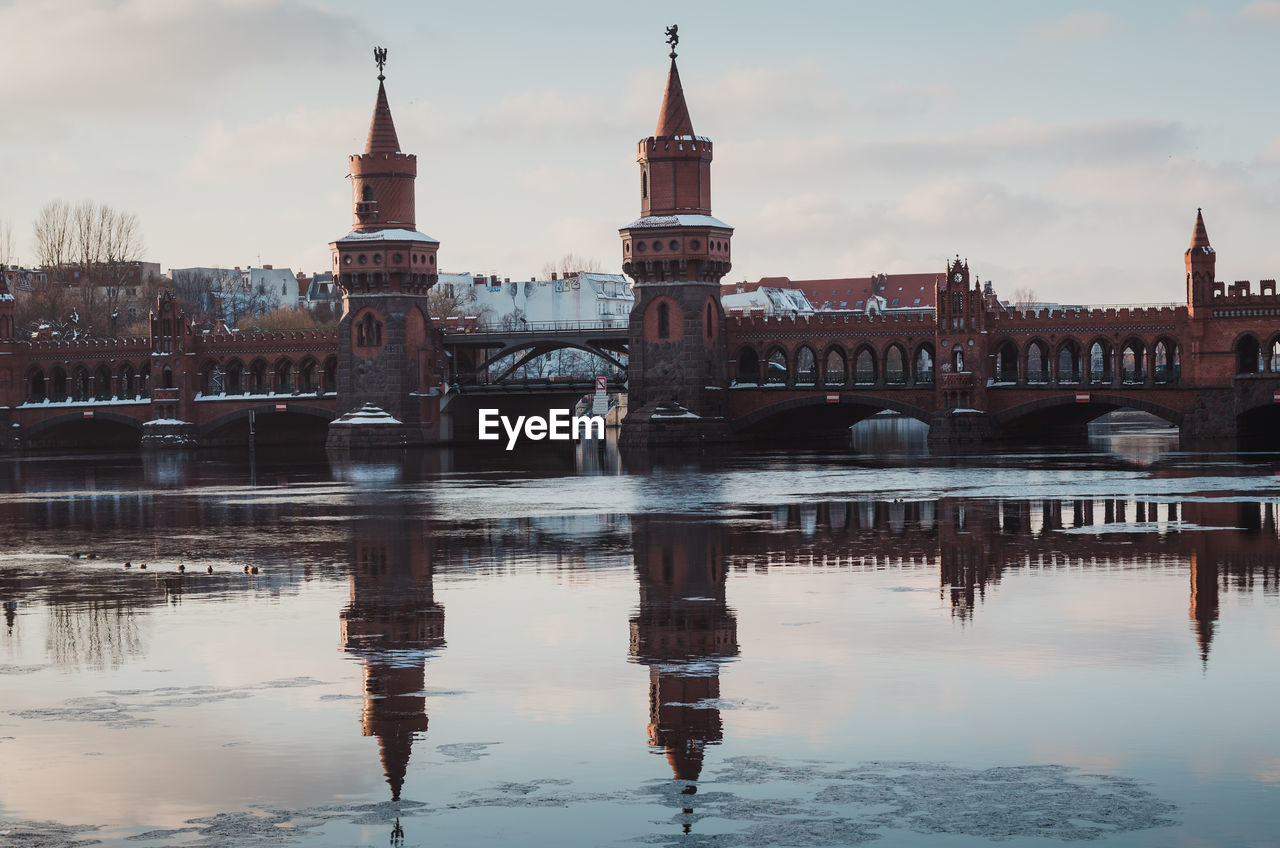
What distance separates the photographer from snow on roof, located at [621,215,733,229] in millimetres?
82938

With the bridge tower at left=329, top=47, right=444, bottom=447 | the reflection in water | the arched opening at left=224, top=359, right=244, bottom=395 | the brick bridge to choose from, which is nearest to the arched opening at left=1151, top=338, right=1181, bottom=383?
the brick bridge

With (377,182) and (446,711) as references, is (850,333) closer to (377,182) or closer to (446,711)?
(377,182)

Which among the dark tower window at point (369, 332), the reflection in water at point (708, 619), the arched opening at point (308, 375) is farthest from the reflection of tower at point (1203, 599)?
the arched opening at point (308, 375)

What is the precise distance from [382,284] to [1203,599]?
230 feet

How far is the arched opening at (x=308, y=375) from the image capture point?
9925cm

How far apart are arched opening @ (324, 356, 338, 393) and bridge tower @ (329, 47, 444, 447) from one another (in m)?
6.70

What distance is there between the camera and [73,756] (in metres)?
14.9

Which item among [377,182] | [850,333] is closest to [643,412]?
[850,333]

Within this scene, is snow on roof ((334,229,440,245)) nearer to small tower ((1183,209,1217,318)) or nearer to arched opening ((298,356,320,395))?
arched opening ((298,356,320,395))

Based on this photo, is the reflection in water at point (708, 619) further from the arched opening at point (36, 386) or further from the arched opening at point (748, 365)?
the arched opening at point (36, 386)

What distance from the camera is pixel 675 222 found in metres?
82.9

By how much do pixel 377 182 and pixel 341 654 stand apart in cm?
7233

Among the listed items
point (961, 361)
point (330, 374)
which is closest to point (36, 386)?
point (330, 374)

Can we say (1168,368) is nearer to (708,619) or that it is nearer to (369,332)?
(369,332)
